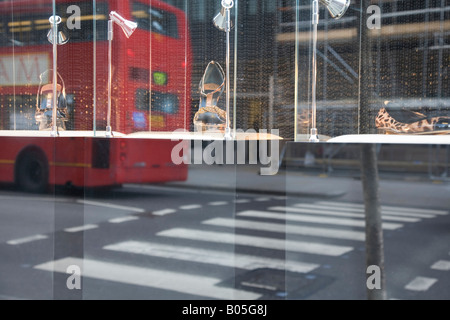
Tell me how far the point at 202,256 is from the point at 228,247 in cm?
33

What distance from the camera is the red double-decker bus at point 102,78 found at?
2307 mm

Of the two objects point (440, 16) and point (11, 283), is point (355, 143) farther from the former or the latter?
point (11, 283)

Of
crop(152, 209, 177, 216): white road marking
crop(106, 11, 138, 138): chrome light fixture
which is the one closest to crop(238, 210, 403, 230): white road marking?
crop(152, 209, 177, 216): white road marking

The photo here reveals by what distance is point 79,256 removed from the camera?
3.26 m

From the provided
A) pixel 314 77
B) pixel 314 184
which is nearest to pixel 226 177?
pixel 314 77

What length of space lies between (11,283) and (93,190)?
0.90 metres

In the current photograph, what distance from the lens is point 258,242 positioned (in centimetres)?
361

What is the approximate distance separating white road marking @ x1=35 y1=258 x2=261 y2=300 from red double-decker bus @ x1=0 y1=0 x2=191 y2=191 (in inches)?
21.5

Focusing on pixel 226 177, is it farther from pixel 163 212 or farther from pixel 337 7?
pixel 337 7

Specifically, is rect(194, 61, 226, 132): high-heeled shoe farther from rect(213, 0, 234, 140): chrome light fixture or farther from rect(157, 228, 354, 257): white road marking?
rect(157, 228, 354, 257): white road marking

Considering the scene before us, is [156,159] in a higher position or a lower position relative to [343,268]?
higher

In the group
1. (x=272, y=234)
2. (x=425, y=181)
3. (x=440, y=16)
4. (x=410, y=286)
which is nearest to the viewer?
(x=440, y=16)

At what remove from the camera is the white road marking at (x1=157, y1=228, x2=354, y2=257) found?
9.88ft

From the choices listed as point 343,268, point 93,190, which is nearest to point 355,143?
point 343,268
